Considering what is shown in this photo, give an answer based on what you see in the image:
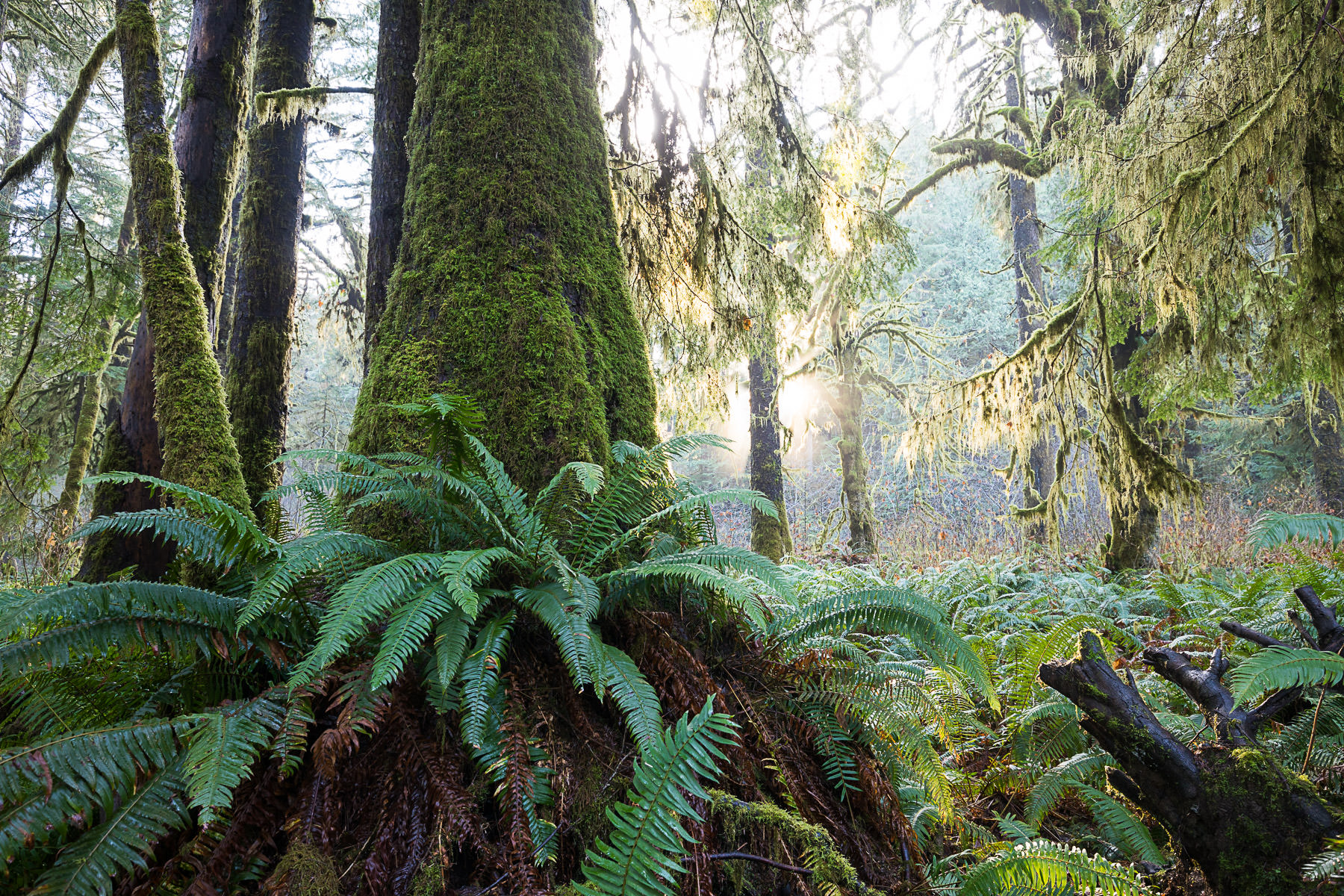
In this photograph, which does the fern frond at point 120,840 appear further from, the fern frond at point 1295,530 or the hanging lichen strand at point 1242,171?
the hanging lichen strand at point 1242,171

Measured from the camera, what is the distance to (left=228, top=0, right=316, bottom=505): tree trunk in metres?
4.55

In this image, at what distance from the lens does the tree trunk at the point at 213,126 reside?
12.5 ft

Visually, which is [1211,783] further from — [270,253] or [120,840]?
[270,253]

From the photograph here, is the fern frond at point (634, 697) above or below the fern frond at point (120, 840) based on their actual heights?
above

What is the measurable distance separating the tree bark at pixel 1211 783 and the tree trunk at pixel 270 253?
4.26m

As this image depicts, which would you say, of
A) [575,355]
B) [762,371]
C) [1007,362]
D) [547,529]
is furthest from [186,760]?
[762,371]

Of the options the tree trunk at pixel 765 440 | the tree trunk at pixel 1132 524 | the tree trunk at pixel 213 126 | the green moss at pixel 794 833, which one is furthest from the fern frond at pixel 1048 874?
the tree trunk at pixel 765 440

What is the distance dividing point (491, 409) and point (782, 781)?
152cm

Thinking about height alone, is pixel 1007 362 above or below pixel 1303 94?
below

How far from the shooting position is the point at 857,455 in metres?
10.5

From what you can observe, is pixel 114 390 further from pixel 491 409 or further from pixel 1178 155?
pixel 1178 155

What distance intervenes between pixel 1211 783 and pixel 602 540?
1790 mm

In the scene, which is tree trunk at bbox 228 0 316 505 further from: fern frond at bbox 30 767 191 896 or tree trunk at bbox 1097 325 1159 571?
tree trunk at bbox 1097 325 1159 571

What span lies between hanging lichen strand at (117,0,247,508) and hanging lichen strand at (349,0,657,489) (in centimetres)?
49
